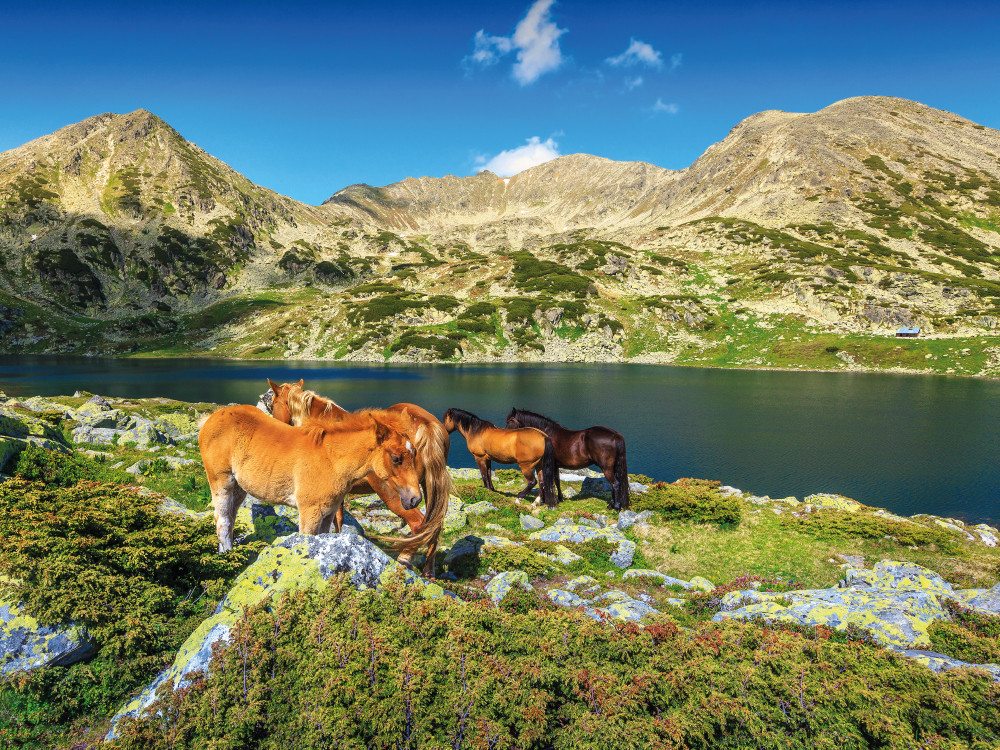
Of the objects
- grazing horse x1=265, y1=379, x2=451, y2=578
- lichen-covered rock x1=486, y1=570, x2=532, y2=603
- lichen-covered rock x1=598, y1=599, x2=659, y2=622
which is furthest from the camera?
lichen-covered rock x1=486, y1=570, x2=532, y2=603

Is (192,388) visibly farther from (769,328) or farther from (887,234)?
(887,234)

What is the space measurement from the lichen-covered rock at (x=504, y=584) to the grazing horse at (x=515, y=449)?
→ 9.90m

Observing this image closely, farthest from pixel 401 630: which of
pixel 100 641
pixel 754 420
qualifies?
pixel 754 420

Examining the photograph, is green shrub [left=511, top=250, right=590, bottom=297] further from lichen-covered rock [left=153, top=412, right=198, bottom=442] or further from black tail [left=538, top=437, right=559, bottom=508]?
black tail [left=538, top=437, right=559, bottom=508]

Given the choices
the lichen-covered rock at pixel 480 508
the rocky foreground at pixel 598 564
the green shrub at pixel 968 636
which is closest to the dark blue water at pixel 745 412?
the rocky foreground at pixel 598 564

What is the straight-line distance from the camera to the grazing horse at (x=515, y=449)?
20.7 m

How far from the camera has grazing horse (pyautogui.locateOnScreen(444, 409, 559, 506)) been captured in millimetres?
20719

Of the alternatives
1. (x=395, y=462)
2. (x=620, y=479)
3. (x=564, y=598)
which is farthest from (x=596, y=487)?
(x=395, y=462)

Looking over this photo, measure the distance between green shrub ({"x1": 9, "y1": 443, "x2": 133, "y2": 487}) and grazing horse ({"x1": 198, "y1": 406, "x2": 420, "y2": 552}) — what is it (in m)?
6.27

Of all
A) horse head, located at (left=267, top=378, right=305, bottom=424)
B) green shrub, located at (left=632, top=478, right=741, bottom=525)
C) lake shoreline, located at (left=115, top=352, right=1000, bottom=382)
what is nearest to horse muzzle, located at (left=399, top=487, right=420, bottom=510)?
horse head, located at (left=267, top=378, right=305, bottom=424)

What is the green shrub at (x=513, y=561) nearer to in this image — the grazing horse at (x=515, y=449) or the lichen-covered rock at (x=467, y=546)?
the lichen-covered rock at (x=467, y=546)

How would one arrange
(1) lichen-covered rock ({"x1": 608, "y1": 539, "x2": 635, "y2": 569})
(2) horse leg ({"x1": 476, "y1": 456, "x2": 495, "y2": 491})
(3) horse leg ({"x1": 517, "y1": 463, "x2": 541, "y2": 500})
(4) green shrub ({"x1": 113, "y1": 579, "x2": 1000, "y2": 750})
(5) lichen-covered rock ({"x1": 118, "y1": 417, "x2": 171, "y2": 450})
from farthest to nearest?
1. (2) horse leg ({"x1": 476, "y1": 456, "x2": 495, "y2": 491})
2. (5) lichen-covered rock ({"x1": 118, "y1": 417, "x2": 171, "y2": 450})
3. (3) horse leg ({"x1": 517, "y1": 463, "x2": 541, "y2": 500})
4. (1) lichen-covered rock ({"x1": 608, "y1": 539, "x2": 635, "y2": 569})
5. (4) green shrub ({"x1": 113, "y1": 579, "x2": 1000, "y2": 750})

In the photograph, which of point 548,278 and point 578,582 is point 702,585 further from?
point 548,278

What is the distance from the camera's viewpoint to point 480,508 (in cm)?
1898
